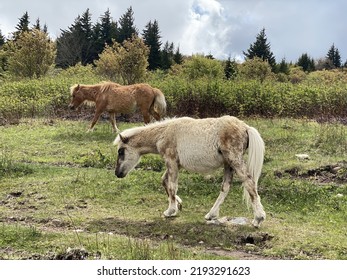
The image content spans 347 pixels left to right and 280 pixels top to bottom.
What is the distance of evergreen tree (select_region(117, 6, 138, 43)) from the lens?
231 feet

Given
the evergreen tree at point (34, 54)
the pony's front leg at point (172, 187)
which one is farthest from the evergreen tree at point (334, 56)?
the pony's front leg at point (172, 187)

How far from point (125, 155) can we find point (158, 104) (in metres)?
8.38

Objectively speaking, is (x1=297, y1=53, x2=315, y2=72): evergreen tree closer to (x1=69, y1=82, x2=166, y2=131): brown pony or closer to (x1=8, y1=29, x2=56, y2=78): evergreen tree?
(x1=8, y1=29, x2=56, y2=78): evergreen tree

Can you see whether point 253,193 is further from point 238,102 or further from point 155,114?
point 238,102

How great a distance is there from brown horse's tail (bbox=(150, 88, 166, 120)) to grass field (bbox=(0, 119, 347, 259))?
128 inches

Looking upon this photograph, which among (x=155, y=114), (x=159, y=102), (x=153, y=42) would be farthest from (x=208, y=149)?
(x=153, y=42)

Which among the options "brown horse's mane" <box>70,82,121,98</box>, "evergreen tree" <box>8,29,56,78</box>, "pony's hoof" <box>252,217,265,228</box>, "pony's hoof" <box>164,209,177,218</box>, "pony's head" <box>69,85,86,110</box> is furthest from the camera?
"evergreen tree" <box>8,29,56,78</box>

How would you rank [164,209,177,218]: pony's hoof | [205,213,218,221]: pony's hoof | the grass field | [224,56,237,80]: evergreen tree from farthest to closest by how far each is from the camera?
1. [224,56,237,80]: evergreen tree
2. [164,209,177,218]: pony's hoof
3. [205,213,218,221]: pony's hoof
4. the grass field

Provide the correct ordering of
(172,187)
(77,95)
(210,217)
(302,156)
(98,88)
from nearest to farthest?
1. (210,217)
2. (172,187)
3. (302,156)
4. (98,88)
5. (77,95)

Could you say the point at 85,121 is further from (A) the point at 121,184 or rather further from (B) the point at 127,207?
(B) the point at 127,207

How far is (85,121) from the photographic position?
20.5 metres

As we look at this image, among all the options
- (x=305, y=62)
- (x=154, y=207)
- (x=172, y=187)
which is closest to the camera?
(x=172, y=187)

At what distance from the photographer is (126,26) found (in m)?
71.2

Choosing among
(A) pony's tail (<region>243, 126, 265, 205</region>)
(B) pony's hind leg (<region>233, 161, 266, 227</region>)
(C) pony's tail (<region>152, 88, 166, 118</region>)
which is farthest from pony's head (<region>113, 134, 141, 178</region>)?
(C) pony's tail (<region>152, 88, 166, 118</region>)
